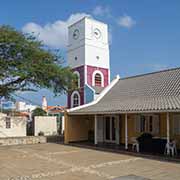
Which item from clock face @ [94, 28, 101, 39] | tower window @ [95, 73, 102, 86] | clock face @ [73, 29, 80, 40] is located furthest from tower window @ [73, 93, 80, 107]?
clock face @ [94, 28, 101, 39]

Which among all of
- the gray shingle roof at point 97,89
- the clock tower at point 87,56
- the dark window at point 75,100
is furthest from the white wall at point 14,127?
the gray shingle roof at point 97,89

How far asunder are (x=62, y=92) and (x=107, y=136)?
6065mm

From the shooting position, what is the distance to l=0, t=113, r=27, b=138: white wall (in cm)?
2531

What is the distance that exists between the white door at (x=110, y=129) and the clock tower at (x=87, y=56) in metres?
5.47

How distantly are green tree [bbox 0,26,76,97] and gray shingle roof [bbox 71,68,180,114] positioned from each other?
11.9 ft

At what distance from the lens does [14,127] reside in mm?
25969

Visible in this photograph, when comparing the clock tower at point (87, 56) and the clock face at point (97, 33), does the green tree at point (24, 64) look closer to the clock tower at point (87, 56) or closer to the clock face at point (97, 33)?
the clock tower at point (87, 56)

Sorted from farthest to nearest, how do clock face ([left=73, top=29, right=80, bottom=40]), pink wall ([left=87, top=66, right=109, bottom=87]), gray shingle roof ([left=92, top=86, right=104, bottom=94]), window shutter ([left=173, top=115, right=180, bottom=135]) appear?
clock face ([left=73, top=29, right=80, bottom=40])
pink wall ([left=87, top=66, right=109, bottom=87])
gray shingle roof ([left=92, top=86, right=104, bottom=94])
window shutter ([left=173, top=115, right=180, bottom=135])

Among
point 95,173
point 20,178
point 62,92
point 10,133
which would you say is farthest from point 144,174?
point 10,133

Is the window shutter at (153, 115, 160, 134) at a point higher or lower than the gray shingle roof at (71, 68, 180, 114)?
lower

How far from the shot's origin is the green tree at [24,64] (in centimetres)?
1791

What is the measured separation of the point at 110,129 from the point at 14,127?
394 inches

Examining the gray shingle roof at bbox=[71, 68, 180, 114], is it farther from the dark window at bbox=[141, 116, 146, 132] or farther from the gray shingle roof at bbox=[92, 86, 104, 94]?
the gray shingle roof at bbox=[92, 86, 104, 94]

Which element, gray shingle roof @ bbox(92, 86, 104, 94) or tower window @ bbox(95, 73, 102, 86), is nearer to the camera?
gray shingle roof @ bbox(92, 86, 104, 94)
